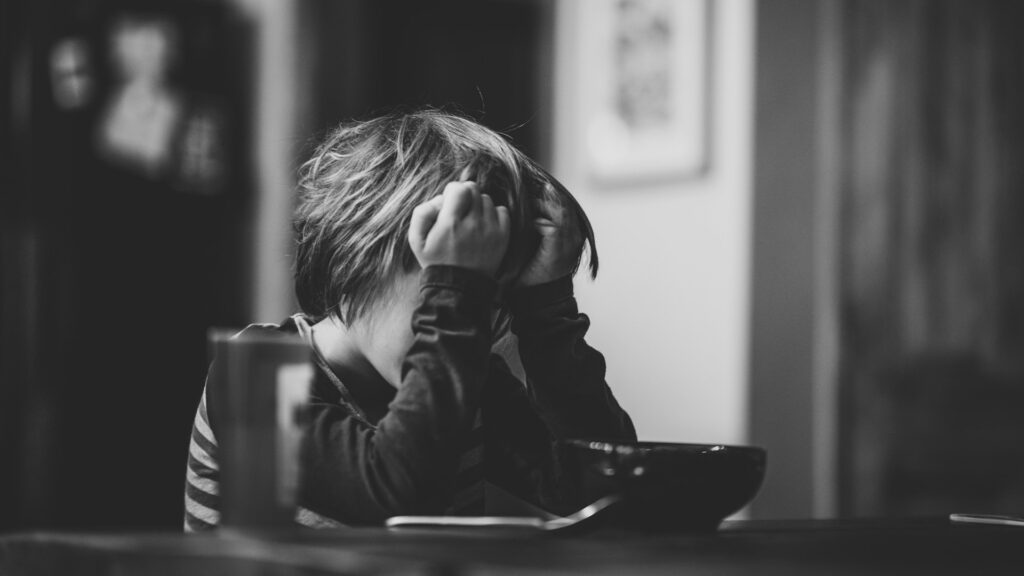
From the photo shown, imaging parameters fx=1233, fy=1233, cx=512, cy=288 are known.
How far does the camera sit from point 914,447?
2869mm

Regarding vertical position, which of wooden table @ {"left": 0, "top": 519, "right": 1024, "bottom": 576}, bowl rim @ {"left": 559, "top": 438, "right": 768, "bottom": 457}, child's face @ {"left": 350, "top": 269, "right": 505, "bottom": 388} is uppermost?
child's face @ {"left": 350, "top": 269, "right": 505, "bottom": 388}

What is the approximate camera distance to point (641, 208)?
128 inches

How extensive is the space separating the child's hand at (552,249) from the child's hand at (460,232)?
77mm

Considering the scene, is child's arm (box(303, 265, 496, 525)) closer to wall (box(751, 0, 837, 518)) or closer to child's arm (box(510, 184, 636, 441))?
child's arm (box(510, 184, 636, 441))

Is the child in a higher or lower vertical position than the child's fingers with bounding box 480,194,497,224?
lower

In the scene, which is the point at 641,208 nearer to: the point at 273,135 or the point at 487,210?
the point at 273,135

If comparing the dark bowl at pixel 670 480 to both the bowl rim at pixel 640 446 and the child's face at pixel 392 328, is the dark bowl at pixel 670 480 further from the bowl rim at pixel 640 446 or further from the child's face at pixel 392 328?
the child's face at pixel 392 328

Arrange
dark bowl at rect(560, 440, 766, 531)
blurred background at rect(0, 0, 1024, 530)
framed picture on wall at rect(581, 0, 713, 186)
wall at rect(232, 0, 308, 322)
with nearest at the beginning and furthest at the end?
dark bowl at rect(560, 440, 766, 531)
blurred background at rect(0, 0, 1024, 530)
framed picture on wall at rect(581, 0, 713, 186)
wall at rect(232, 0, 308, 322)

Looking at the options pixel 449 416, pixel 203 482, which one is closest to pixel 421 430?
pixel 449 416

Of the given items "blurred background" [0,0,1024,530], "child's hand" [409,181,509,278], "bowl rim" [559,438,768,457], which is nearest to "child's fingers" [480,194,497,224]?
"child's hand" [409,181,509,278]

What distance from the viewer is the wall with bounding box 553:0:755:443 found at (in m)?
3.02

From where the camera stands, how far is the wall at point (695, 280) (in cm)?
302

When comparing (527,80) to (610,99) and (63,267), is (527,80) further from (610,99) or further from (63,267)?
(63,267)

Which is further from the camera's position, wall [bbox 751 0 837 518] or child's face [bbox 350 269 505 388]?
wall [bbox 751 0 837 518]
